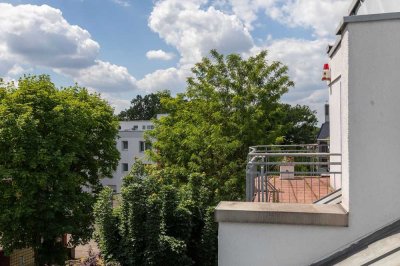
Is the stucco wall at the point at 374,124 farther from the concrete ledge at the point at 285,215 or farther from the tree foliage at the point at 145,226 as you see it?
the tree foliage at the point at 145,226

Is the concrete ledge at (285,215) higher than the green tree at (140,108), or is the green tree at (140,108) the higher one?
the green tree at (140,108)

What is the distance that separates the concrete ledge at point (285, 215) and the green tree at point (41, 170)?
54.3 feet

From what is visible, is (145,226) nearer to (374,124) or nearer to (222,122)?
(374,124)

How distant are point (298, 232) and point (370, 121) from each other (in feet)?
5.01

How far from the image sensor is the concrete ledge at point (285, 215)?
479 centimetres

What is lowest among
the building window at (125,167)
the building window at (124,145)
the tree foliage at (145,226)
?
the building window at (125,167)

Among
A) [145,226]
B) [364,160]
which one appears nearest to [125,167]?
[145,226]

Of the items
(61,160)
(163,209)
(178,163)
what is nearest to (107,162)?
(61,160)

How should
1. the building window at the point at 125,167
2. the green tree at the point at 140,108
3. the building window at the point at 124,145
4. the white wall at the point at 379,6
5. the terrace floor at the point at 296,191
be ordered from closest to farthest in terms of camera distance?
the white wall at the point at 379,6
the terrace floor at the point at 296,191
the building window at the point at 125,167
the building window at the point at 124,145
the green tree at the point at 140,108

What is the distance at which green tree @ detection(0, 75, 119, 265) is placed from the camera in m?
19.7

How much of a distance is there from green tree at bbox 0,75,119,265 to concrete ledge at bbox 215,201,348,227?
16.6m

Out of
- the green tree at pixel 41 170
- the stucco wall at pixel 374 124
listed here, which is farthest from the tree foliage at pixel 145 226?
the green tree at pixel 41 170

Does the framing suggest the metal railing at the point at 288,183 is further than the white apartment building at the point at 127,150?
No

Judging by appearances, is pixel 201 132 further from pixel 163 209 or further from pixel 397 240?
pixel 397 240
